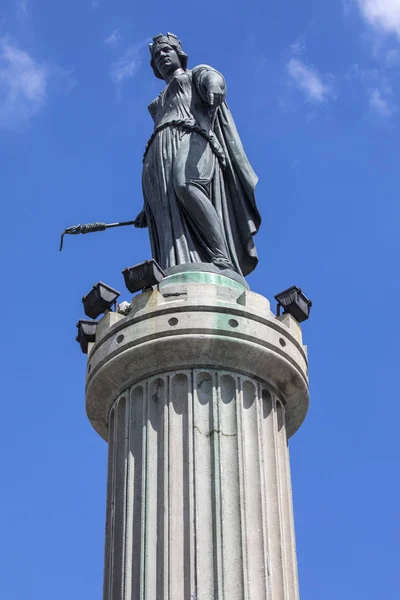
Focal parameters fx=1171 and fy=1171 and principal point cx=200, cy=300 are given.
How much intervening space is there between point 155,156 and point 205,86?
3.93 ft

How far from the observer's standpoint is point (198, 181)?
15312mm

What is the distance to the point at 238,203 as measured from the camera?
15891 millimetres

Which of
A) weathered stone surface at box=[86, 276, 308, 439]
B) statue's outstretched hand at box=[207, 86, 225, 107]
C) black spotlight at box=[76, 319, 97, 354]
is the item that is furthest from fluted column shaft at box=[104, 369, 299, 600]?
statue's outstretched hand at box=[207, 86, 225, 107]

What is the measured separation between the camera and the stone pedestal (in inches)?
466

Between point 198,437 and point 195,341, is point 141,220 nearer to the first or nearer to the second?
point 195,341

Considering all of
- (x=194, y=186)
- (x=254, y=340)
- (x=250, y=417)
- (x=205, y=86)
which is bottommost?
(x=250, y=417)

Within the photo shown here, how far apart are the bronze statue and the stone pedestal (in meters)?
0.95

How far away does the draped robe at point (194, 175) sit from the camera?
15.1 m

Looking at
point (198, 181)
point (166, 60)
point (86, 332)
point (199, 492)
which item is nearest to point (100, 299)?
point (86, 332)

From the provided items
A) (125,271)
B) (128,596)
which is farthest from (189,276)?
(128,596)

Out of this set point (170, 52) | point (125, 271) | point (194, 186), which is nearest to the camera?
point (125, 271)

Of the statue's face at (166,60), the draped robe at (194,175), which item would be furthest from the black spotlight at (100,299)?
the statue's face at (166,60)

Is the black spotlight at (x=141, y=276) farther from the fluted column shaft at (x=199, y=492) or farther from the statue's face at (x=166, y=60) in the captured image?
the statue's face at (x=166, y=60)

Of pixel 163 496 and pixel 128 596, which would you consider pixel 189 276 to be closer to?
pixel 163 496
